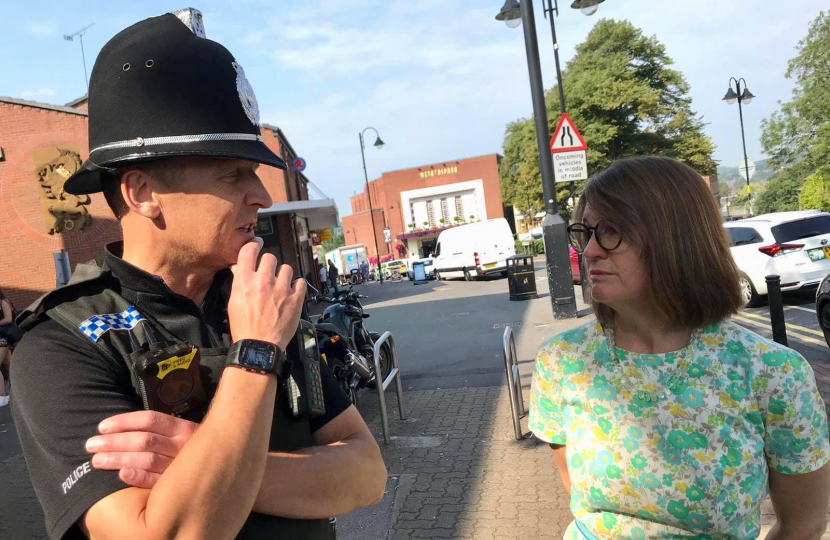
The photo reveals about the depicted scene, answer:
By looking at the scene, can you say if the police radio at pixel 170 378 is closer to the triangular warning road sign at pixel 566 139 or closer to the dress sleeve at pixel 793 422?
the dress sleeve at pixel 793 422

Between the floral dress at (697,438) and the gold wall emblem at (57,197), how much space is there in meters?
17.8

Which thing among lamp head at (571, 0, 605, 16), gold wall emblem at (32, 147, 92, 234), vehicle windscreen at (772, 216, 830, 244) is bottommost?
vehicle windscreen at (772, 216, 830, 244)

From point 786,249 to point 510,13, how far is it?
22.6 feet

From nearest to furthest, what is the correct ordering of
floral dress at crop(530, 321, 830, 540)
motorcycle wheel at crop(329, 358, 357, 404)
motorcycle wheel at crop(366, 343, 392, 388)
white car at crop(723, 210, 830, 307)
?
floral dress at crop(530, 321, 830, 540), motorcycle wheel at crop(329, 358, 357, 404), motorcycle wheel at crop(366, 343, 392, 388), white car at crop(723, 210, 830, 307)

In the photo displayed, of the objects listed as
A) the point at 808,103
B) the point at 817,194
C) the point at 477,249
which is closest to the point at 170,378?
the point at 477,249

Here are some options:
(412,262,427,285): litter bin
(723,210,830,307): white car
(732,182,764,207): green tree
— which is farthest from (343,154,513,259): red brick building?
(723,210,830,307): white car

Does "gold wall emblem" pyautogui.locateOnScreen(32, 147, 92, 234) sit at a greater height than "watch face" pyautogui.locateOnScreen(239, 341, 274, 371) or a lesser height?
greater

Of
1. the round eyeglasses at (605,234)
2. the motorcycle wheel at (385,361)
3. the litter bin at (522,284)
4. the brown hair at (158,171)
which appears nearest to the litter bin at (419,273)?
the litter bin at (522,284)

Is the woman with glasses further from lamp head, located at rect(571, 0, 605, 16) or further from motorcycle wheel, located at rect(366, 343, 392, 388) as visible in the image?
lamp head, located at rect(571, 0, 605, 16)

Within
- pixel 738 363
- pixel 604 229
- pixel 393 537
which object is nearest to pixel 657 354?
pixel 738 363

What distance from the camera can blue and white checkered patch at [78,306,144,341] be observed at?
4.19 feet

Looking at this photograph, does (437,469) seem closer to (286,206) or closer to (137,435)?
(137,435)

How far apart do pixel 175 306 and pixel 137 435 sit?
0.39m

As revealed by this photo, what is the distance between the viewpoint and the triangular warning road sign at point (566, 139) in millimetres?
11336
